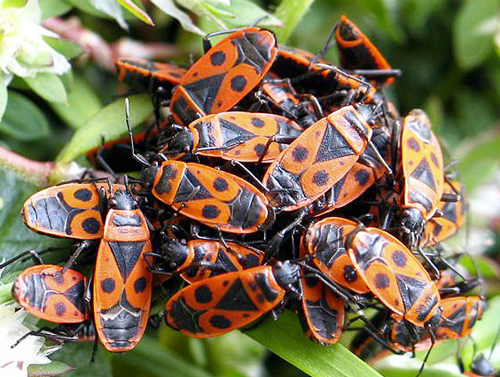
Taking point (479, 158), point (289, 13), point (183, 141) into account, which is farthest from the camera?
point (479, 158)

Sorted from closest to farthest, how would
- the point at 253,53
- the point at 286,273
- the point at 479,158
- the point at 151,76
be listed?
the point at 286,273 < the point at 253,53 < the point at 151,76 < the point at 479,158

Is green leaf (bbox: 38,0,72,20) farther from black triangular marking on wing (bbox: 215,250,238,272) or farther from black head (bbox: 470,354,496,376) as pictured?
black head (bbox: 470,354,496,376)

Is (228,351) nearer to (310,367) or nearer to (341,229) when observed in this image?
(310,367)

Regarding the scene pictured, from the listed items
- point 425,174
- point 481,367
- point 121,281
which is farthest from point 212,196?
point 481,367

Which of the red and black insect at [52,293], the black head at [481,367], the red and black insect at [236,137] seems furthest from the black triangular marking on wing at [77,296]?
the black head at [481,367]

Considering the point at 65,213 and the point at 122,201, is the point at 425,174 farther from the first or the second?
the point at 65,213

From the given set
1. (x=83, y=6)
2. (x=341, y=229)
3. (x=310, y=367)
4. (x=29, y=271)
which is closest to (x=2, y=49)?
(x=83, y=6)

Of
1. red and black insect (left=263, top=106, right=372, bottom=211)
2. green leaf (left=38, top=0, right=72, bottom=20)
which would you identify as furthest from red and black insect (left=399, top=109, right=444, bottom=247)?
green leaf (left=38, top=0, right=72, bottom=20)
